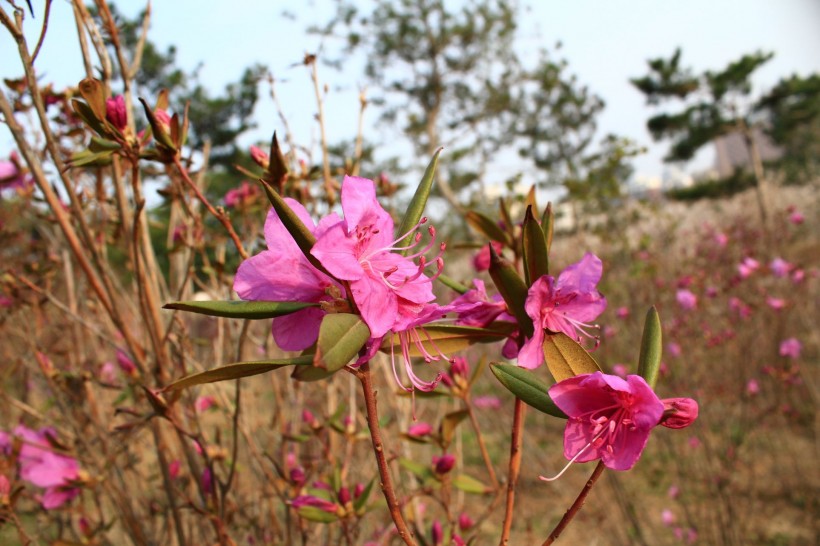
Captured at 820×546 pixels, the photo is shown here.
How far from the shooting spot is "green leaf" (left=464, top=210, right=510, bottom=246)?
1008 millimetres

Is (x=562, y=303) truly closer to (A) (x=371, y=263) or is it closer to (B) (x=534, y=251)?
(B) (x=534, y=251)

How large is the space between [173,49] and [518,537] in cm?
1241

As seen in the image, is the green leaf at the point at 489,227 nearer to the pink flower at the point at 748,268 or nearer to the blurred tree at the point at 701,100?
the pink flower at the point at 748,268

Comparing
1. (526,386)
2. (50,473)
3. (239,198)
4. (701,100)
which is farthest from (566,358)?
(701,100)

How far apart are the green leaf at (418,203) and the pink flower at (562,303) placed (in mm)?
150

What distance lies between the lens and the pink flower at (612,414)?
1.79 ft

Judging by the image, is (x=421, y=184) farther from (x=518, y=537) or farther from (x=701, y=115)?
(x=701, y=115)

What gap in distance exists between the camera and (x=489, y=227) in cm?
102

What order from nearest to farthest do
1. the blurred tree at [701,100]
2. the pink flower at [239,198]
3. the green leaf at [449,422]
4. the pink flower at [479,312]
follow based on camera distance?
the pink flower at [479,312]
the green leaf at [449,422]
the pink flower at [239,198]
the blurred tree at [701,100]

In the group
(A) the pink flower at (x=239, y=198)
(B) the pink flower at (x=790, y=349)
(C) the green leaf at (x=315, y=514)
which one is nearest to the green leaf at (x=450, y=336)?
(C) the green leaf at (x=315, y=514)

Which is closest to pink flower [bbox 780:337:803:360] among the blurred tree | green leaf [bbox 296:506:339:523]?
green leaf [bbox 296:506:339:523]

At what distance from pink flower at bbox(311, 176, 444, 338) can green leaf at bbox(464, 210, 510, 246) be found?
402 millimetres

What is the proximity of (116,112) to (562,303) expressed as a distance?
706mm

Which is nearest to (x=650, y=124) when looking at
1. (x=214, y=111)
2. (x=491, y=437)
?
(x=214, y=111)
